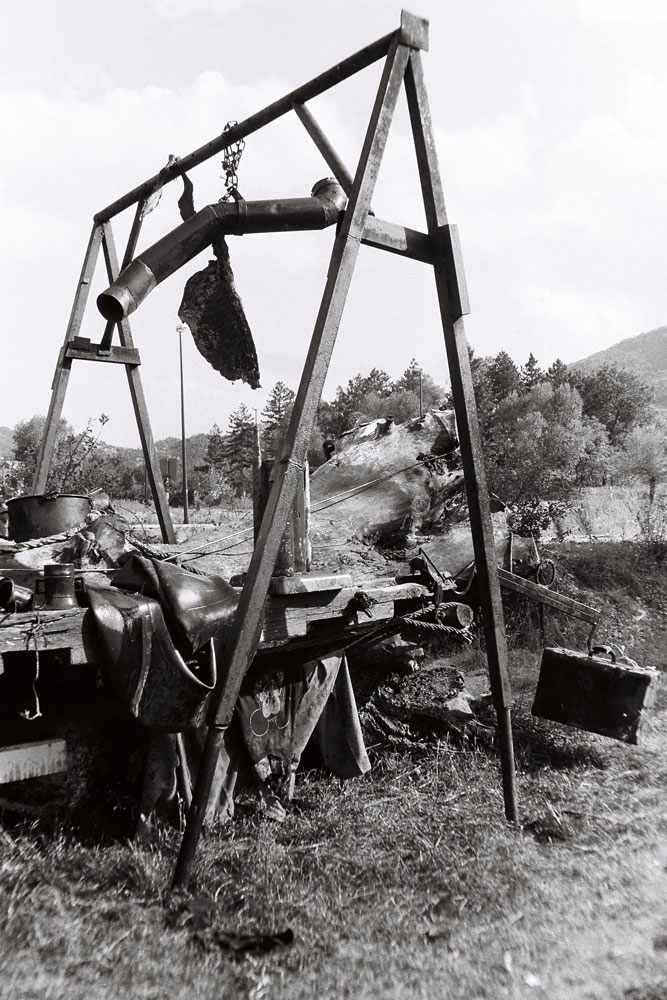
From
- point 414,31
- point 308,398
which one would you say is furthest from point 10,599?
point 414,31

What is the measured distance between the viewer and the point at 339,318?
3.90 metres

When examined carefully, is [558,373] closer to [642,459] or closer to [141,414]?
[642,459]

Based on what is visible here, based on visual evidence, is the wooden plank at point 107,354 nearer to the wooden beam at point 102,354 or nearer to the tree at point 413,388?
the wooden beam at point 102,354

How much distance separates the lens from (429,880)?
12.5ft

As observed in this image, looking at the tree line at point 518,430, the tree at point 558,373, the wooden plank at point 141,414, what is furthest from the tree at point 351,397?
the wooden plank at point 141,414

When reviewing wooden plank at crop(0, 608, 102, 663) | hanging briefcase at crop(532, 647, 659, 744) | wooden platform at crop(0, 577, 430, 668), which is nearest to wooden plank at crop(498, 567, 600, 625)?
hanging briefcase at crop(532, 647, 659, 744)

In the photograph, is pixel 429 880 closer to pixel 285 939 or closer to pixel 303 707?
pixel 285 939

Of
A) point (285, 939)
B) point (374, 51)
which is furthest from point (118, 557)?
point (374, 51)

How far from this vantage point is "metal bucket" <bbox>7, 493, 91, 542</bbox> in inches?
239

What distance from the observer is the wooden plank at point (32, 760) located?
12.3 ft

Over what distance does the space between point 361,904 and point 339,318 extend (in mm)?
3092

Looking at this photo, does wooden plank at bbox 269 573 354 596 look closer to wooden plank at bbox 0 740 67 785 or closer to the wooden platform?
the wooden platform

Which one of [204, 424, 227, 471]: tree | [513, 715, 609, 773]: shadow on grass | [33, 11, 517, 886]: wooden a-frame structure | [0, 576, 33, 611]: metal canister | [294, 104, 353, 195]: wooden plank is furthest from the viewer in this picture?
[204, 424, 227, 471]: tree

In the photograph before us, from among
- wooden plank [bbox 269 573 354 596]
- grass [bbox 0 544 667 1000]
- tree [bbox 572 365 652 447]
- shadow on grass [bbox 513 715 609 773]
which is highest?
tree [bbox 572 365 652 447]
